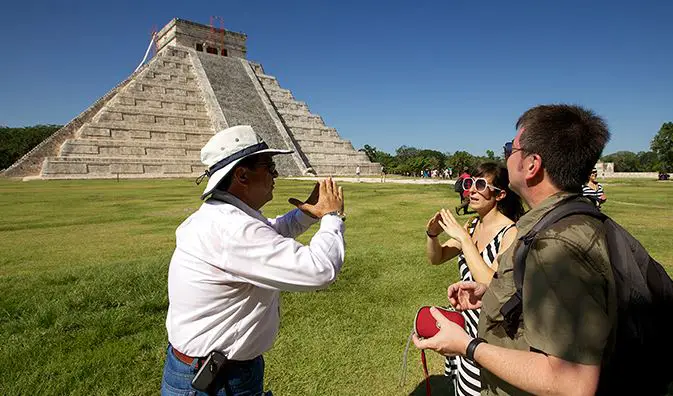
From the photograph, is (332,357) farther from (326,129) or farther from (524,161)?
(326,129)

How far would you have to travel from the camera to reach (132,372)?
3.54m

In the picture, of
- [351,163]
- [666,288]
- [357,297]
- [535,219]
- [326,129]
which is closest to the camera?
[666,288]

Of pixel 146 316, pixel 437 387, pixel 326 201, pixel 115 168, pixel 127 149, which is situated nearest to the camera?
pixel 326 201

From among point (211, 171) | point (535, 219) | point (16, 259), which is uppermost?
point (211, 171)

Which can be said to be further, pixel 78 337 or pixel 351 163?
pixel 351 163

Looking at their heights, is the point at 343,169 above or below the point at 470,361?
below

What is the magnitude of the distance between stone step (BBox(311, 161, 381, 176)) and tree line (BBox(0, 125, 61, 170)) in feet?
167

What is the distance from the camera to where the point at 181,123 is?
120 feet

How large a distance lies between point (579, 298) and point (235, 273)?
1349mm

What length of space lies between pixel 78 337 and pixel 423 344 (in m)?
3.82

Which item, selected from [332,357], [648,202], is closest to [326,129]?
[648,202]

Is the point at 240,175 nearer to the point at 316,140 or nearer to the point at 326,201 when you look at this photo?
Result: the point at 326,201

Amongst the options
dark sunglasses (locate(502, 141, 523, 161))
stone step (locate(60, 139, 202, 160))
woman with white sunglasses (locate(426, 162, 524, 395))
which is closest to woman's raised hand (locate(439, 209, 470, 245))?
woman with white sunglasses (locate(426, 162, 524, 395))

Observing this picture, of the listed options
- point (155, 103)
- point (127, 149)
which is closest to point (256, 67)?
point (155, 103)
